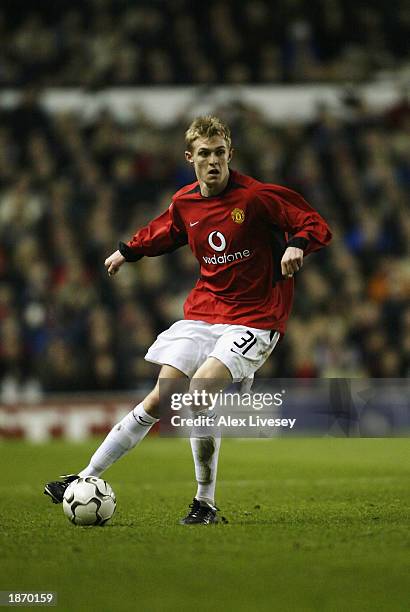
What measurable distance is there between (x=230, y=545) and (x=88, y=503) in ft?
3.11

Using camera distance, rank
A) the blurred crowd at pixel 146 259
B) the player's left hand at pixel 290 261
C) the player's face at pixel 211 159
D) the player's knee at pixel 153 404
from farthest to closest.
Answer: the blurred crowd at pixel 146 259 → the player's face at pixel 211 159 → the player's knee at pixel 153 404 → the player's left hand at pixel 290 261

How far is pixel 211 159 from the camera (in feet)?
19.0

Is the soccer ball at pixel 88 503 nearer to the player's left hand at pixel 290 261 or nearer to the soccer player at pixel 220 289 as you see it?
the soccer player at pixel 220 289

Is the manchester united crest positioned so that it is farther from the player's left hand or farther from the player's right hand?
the player's right hand

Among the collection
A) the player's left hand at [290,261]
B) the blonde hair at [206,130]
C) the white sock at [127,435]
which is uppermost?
the blonde hair at [206,130]

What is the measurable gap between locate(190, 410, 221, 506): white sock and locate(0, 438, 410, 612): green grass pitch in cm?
20

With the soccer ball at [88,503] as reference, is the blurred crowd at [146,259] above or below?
above

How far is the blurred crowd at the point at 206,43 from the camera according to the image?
16.5 meters

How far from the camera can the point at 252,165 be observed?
14.8 m

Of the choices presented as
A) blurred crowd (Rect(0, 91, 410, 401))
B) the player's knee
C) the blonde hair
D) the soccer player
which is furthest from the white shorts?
blurred crowd (Rect(0, 91, 410, 401))

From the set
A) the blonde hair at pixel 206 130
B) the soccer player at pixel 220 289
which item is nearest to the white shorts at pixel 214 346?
the soccer player at pixel 220 289


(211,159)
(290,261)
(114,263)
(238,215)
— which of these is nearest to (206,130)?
(211,159)

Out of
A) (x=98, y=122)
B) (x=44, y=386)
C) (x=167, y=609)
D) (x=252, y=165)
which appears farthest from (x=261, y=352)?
(x=98, y=122)

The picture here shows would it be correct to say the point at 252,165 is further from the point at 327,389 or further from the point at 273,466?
the point at 273,466
